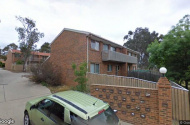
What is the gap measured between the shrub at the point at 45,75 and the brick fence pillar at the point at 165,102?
9441mm

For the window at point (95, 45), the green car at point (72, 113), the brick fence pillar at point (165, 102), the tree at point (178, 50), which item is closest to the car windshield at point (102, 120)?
the green car at point (72, 113)

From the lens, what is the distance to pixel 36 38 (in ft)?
80.6

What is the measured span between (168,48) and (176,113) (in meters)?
6.69

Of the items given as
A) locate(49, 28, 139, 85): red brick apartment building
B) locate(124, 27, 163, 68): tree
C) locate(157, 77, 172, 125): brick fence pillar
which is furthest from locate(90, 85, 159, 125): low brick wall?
locate(124, 27, 163, 68): tree

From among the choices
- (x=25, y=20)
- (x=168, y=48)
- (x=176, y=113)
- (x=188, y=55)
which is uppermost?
(x=25, y=20)

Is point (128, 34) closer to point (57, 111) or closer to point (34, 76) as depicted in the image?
point (34, 76)

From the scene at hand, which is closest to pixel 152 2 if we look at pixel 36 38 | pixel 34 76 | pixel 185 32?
pixel 185 32

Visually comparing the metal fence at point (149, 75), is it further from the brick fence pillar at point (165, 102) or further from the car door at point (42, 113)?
the car door at point (42, 113)

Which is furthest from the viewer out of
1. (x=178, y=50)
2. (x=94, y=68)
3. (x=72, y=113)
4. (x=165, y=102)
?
(x=94, y=68)

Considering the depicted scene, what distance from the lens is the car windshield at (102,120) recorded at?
216 centimetres

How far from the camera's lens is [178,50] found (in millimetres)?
9008

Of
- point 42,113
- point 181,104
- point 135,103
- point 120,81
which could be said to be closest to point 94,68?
point 120,81

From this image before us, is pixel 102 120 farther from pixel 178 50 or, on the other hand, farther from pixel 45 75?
pixel 178 50

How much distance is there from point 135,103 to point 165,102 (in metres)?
1.09
